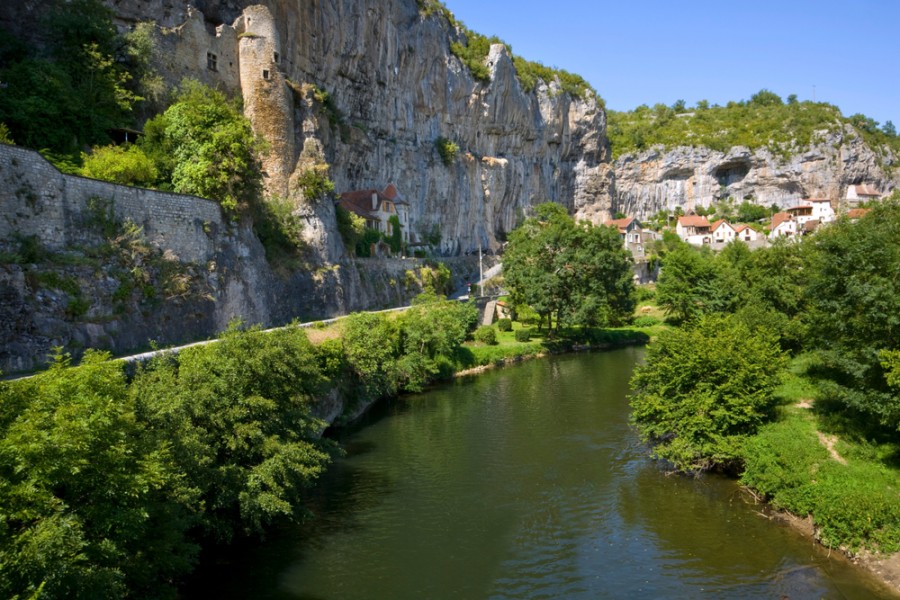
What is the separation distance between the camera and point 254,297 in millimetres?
30188

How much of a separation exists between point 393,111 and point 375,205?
1156cm

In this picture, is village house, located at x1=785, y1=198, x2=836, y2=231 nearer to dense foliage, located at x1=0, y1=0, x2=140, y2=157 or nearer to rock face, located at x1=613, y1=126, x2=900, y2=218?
rock face, located at x1=613, y1=126, x2=900, y2=218

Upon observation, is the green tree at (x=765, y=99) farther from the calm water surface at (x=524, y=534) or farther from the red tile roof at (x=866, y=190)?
the calm water surface at (x=524, y=534)

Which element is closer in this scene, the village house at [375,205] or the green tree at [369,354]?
the green tree at [369,354]

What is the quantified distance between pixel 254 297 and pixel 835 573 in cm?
2420

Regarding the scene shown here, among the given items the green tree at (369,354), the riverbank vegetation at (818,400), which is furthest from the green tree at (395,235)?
the riverbank vegetation at (818,400)

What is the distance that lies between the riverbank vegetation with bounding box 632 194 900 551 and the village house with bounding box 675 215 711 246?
66738mm

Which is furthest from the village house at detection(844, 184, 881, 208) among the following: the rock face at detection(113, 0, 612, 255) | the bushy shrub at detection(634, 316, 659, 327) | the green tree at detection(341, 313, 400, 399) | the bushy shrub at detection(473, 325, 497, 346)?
the green tree at detection(341, 313, 400, 399)

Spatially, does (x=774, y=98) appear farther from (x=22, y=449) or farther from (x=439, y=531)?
(x=22, y=449)

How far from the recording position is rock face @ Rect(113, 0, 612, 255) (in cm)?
3756

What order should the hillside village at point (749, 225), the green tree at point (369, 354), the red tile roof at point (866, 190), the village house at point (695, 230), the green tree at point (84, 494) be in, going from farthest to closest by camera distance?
the red tile roof at point (866, 190) < the village house at point (695, 230) < the hillside village at point (749, 225) < the green tree at point (369, 354) < the green tree at point (84, 494)

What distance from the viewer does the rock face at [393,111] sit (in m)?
37.6

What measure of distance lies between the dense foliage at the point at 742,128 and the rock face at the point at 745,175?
1858 mm

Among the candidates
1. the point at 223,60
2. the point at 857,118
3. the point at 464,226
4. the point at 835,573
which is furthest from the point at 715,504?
the point at 857,118
